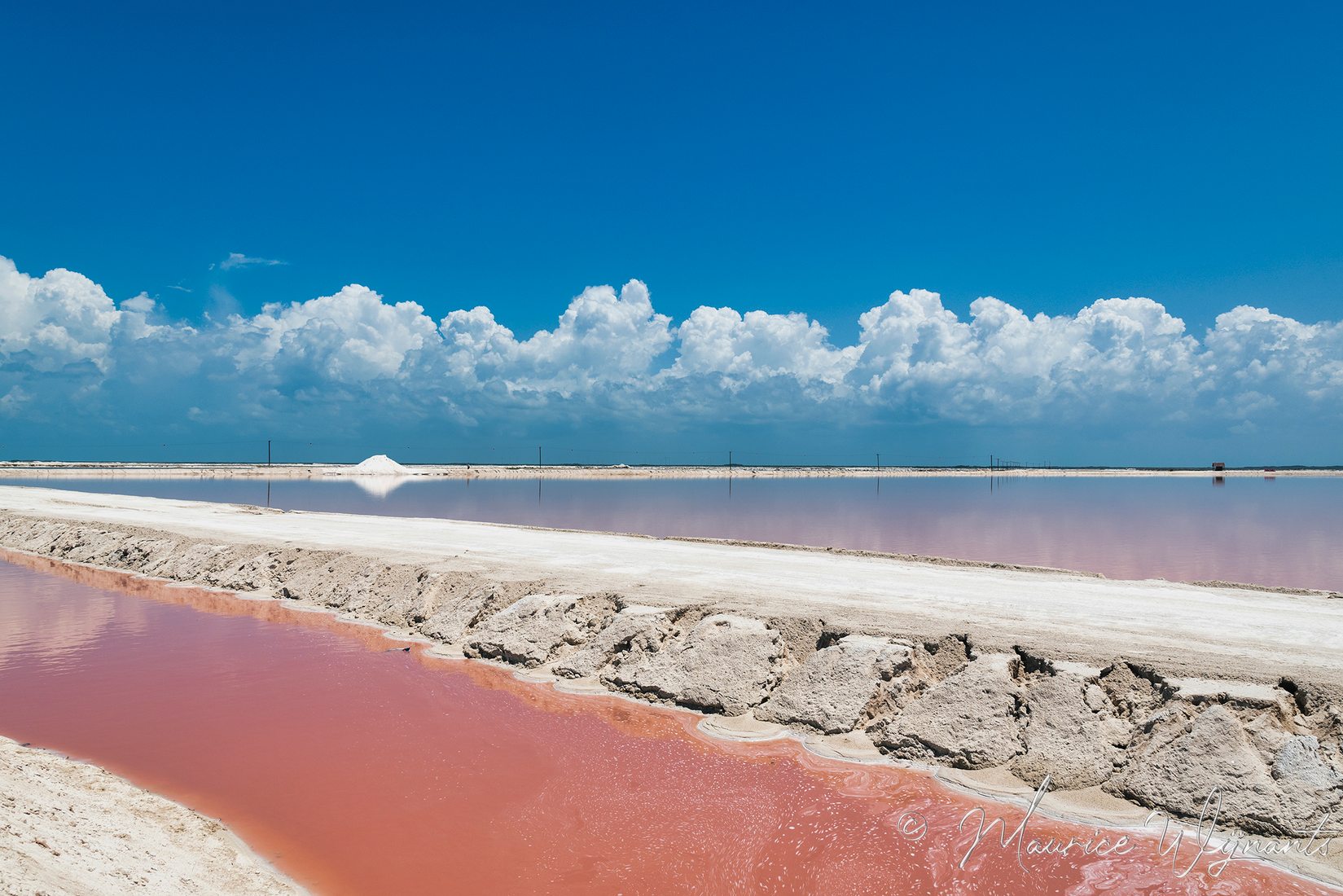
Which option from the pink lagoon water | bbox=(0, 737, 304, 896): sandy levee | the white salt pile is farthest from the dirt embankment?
the white salt pile

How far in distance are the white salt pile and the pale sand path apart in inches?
2963

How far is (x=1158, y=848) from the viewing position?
222 inches

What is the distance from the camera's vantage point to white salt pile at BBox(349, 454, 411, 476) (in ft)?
302

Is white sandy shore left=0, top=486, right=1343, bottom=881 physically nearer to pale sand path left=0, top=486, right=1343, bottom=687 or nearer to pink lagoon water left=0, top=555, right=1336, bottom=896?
pale sand path left=0, top=486, right=1343, bottom=687

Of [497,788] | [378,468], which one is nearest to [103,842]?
[497,788]

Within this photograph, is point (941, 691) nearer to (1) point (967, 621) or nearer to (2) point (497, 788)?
(1) point (967, 621)

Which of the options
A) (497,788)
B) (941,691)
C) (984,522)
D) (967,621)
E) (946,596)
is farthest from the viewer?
(984,522)

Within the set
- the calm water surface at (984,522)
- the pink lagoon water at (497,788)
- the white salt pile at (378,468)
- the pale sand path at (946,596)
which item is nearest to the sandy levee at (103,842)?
the pink lagoon water at (497,788)

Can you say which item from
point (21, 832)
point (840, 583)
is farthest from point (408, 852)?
point (840, 583)

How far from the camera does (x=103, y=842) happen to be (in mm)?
4812

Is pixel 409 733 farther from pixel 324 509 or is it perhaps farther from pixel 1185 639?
pixel 324 509

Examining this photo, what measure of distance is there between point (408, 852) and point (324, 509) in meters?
31.8

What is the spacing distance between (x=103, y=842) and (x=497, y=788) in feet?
8.89

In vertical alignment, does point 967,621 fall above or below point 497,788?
above
